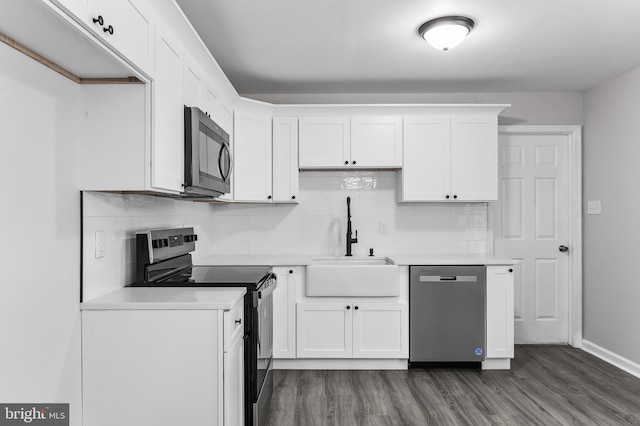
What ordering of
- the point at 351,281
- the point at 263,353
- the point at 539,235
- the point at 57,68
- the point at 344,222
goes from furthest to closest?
the point at 539,235 < the point at 344,222 < the point at 351,281 < the point at 263,353 < the point at 57,68

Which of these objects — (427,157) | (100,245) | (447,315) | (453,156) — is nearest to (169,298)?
(100,245)

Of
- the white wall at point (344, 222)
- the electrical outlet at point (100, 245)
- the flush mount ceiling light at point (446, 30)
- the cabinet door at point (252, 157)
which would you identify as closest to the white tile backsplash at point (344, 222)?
the white wall at point (344, 222)

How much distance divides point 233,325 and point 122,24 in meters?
1.30

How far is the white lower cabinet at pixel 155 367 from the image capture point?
5.80 ft

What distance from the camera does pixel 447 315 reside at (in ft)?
10.8

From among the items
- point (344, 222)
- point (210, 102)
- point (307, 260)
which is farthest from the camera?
point (344, 222)

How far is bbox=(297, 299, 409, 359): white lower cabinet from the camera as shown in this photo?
3.32m

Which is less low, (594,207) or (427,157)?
(427,157)

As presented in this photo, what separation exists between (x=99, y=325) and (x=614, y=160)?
3975 millimetres

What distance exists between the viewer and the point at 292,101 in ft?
13.1

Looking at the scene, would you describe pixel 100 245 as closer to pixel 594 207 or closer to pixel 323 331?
pixel 323 331

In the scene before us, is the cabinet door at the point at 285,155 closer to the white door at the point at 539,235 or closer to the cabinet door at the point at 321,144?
the cabinet door at the point at 321,144

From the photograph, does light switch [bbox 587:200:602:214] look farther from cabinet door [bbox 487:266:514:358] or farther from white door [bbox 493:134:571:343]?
cabinet door [bbox 487:266:514:358]

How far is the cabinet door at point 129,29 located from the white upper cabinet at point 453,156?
7.81 feet
